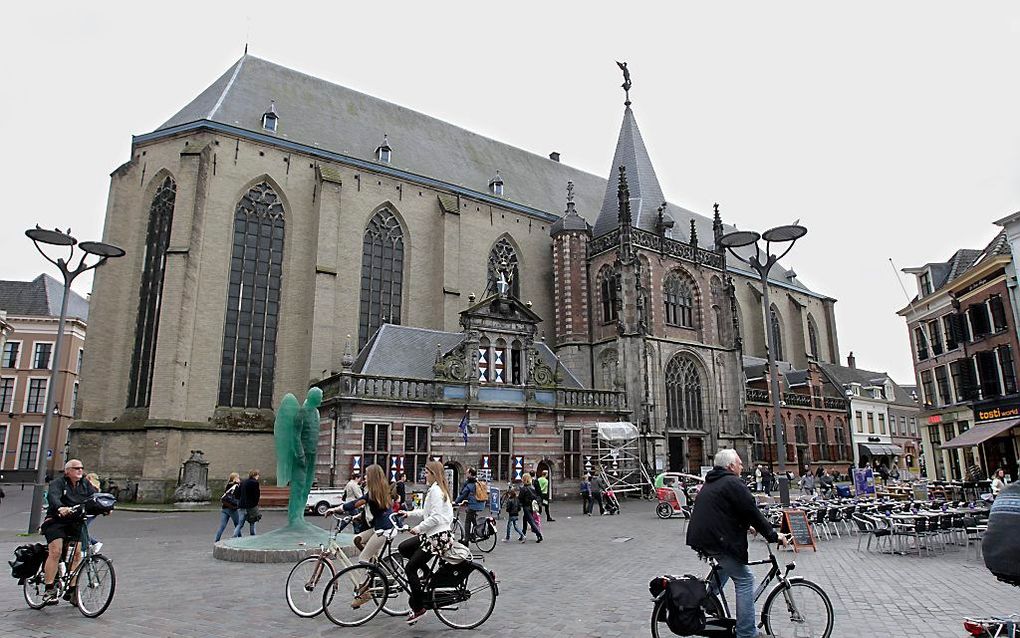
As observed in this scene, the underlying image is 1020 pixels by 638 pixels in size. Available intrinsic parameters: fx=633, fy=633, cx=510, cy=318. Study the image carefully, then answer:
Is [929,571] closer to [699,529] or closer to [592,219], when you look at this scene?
[699,529]

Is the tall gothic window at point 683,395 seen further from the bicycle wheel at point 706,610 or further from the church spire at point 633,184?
the bicycle wheel at point 706,610

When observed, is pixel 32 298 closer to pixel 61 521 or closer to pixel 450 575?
pixel 61 521

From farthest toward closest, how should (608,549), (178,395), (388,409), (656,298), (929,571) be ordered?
1. (656,298)
2. (178,395)
3. (388,409)
4. (608,549)
5. (929,571)

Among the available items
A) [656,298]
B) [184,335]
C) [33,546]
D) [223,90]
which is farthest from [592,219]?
[33,546]

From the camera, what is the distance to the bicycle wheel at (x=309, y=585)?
6.29m

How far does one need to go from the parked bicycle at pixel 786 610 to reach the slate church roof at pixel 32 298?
171ft

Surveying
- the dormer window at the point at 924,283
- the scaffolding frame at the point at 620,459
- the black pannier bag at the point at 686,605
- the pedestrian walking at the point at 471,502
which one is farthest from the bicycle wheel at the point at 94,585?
the dormer window at the point at 924,283

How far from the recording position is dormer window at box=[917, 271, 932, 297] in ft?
101

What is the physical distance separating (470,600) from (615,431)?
62.6ft

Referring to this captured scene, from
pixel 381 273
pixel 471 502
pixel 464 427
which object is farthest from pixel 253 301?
pixel 471 502

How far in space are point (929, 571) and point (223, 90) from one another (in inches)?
1222

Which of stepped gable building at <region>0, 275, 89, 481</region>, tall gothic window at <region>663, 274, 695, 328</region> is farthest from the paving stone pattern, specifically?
stepped gable building at <region>0, 275, 89, 481</region>

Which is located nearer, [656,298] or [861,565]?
[861,565]

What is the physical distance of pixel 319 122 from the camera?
101 ft
